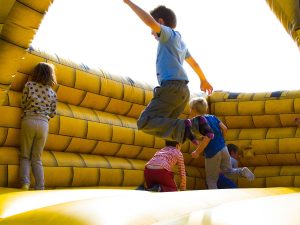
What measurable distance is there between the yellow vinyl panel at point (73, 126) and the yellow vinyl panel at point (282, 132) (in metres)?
1.68

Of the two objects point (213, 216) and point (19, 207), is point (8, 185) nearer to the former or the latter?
point (19, 207)

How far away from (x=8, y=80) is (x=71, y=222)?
1.56ft

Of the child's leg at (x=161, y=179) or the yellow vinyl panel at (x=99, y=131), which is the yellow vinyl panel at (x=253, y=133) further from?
the child's leg at (x=161, y=179)

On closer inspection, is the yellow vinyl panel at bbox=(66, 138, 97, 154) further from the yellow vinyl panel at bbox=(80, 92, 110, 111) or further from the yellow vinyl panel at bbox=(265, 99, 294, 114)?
the yellow vinyl panel at bbox=(265, 99, 294, 114)

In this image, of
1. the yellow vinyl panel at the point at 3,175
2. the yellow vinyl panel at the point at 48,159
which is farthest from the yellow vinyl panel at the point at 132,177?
the yellow vinyl panel at the point at 3,175

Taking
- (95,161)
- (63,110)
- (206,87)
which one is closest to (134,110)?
(95,161)

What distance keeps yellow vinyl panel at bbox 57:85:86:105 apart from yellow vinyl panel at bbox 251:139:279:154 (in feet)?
5.23

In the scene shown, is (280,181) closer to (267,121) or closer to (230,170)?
(267,121)

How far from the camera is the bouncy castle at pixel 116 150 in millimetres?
1087

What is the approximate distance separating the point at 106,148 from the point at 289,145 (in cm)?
153

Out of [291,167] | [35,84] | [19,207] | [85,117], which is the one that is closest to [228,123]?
[291,167]

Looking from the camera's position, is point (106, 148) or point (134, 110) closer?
point (106, 148)

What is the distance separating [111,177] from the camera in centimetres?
325

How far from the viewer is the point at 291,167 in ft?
13.1
